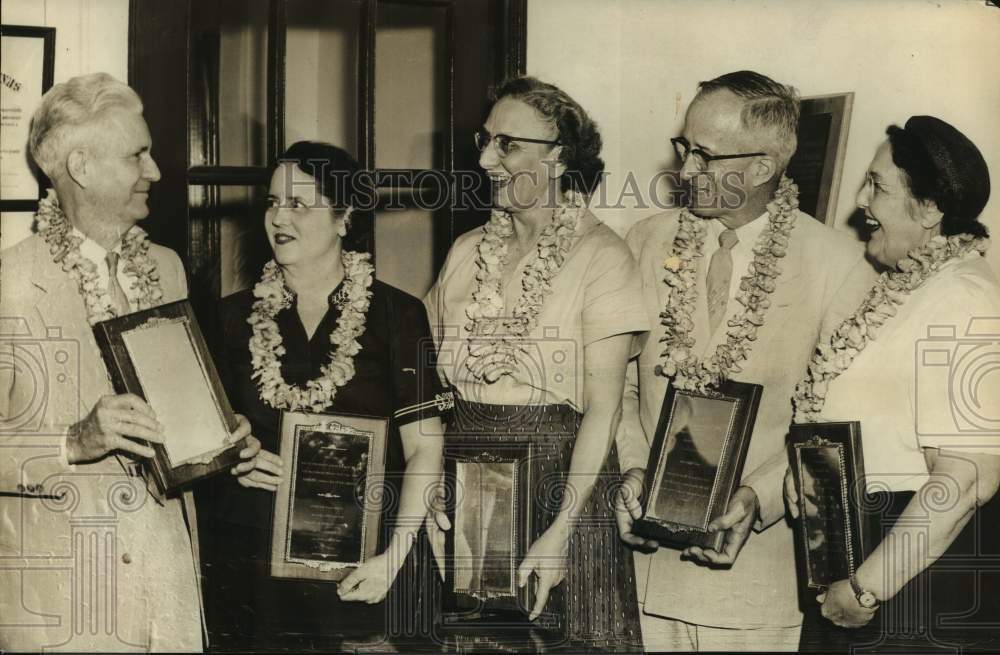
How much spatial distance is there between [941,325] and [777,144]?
532 mm

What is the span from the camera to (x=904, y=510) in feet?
7.63

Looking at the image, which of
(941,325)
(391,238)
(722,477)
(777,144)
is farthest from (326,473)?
(941,325)

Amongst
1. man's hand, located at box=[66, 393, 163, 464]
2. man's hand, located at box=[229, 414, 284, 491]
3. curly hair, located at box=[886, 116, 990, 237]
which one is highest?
curly hair, located at box=[886, 116, 990, 237]

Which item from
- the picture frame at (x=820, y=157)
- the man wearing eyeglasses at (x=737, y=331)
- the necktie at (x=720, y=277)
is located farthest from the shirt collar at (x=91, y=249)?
the picture frame at (x=820, y=157)

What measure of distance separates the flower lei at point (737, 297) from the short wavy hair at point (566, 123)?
259 mm

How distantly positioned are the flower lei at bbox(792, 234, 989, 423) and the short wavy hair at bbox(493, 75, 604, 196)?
64cm

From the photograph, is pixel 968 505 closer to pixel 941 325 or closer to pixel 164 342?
pixel 941 325

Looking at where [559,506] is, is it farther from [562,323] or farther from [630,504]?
[562,323]

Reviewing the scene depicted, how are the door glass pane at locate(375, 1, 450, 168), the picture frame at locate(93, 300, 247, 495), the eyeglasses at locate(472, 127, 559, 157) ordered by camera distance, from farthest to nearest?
the door glass pane at locate(375, 1, 450, 168) < the eyeglasses at locate(472, 127, 559, 157) < the picture frame at locate(93, 300, 247, 495)

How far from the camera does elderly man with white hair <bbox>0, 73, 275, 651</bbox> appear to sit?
7.43ft

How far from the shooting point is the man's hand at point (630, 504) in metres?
2.38

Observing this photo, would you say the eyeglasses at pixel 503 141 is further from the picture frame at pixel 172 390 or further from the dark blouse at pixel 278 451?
the picture frame at pixel 172 390
